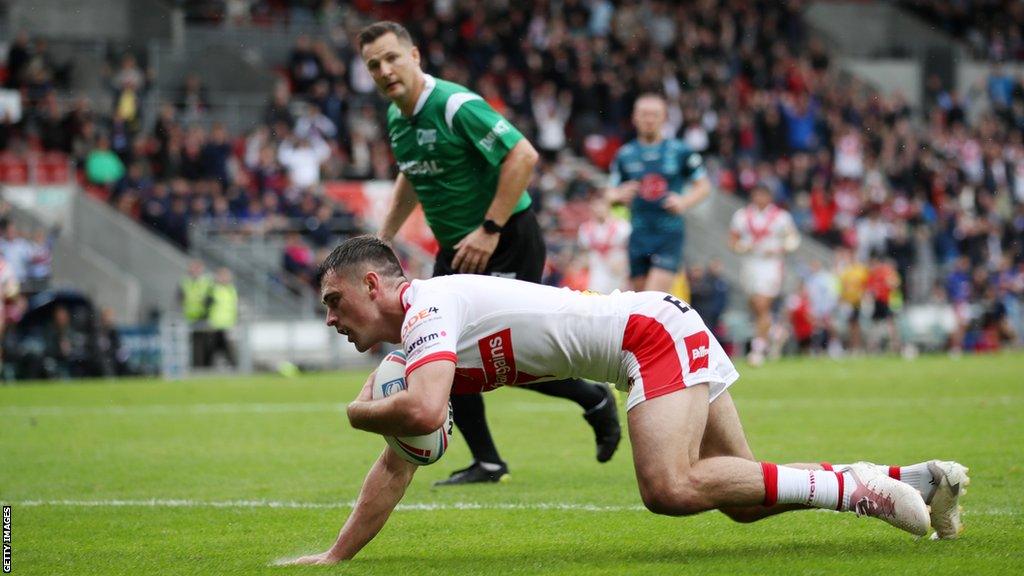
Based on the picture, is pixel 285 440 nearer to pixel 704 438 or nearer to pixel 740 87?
pixel 704 438

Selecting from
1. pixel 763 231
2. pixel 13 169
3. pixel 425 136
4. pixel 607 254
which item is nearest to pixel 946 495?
pixel 425 136

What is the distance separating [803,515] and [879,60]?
3759 centimetres

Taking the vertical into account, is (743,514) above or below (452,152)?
below

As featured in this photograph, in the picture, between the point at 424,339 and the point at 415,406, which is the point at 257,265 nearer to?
the point at 424,339

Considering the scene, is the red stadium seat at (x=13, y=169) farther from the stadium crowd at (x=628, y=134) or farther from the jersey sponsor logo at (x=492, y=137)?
the jersey sponsor logo at (x=492, y=137)

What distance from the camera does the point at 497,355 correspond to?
19.1 ft

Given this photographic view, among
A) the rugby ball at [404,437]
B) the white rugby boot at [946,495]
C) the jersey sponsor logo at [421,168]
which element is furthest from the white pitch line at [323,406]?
the rugby ball at [404,437]

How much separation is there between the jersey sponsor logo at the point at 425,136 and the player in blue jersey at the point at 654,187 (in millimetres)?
5961

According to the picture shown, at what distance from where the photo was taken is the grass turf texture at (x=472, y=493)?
5918 mm

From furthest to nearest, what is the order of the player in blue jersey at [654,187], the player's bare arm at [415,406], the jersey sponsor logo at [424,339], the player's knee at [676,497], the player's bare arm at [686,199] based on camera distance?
the player in blue jersey at [654,187] → the player's bare arm at [686,199] → the player's knee at [676,497] → the jersey sponsor logo at [424,339] → the player's bare arm at [415,406]

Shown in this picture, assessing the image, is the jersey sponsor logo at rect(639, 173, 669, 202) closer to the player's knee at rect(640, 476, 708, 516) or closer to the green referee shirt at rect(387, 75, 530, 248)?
the green referee shirt at rect(387, 75, 530, 248)

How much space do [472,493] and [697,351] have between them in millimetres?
2659

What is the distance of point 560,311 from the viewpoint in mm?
5832

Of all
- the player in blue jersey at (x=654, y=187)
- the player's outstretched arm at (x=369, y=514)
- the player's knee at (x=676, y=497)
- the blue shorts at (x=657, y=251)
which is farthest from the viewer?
the blue shorts at (x=657, y=251)
